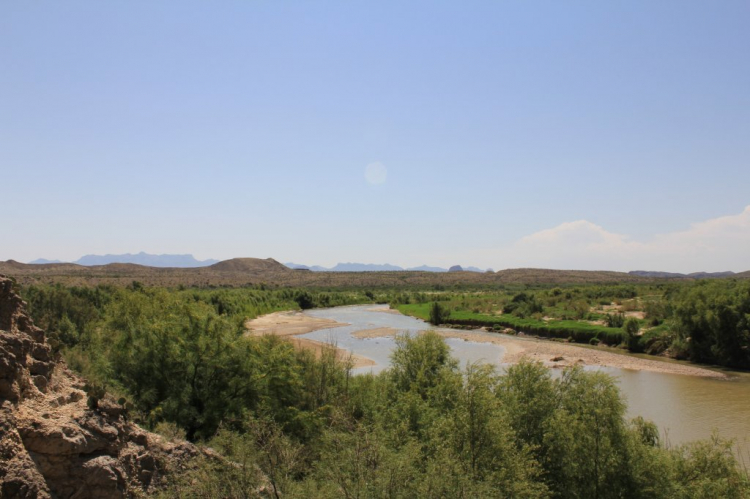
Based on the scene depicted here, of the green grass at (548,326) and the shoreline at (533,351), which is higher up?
the green grass at (548,326)

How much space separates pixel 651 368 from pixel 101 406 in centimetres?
4731

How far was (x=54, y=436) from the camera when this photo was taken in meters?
9.53

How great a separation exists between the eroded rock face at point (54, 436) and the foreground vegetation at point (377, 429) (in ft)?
2.17

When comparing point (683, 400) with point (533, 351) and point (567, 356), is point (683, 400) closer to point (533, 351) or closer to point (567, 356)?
point (567, 356)

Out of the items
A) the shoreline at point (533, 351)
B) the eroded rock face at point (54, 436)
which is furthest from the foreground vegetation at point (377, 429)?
the shoreline at point (533, 351)

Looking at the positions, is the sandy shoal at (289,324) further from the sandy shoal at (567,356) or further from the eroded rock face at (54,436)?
the eroded rock face at (54,436)

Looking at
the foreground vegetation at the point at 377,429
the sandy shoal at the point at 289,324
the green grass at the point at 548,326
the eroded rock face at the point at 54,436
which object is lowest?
the sandy shoal at the point at 289,324

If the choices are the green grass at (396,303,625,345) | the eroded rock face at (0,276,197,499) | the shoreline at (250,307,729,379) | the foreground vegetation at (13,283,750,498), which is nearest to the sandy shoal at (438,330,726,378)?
the shoreline at (250,307,729,379)

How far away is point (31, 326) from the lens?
1206 centimetres

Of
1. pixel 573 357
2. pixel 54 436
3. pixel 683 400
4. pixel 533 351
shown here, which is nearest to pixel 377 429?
pixel 54 436

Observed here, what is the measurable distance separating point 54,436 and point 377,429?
1009cm

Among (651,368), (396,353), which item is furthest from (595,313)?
(396,353)

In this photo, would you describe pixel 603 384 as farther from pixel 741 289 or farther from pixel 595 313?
pixel 595 313

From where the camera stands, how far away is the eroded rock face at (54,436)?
8969mm
